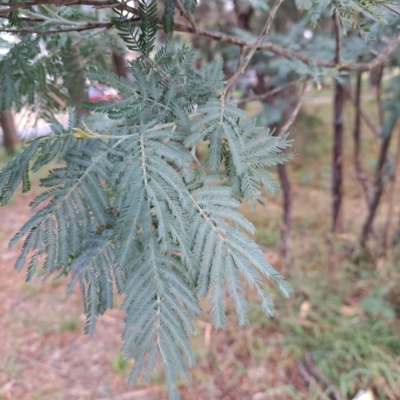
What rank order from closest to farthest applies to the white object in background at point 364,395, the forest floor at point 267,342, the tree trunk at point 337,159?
1. the white object in background at point 364,395
2. the forest floor at point 267,342
3. the tree trunk at point 337,159

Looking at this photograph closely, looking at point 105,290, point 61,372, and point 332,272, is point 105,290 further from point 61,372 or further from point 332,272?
Answer: point 332,272

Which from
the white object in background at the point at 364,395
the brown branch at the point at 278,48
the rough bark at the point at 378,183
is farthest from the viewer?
the rough bark at the point at 378,183

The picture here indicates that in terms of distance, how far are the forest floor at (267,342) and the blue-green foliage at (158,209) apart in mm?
1268

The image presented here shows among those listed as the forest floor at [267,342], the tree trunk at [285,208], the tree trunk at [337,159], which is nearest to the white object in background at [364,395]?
the forest floor at [267,342]

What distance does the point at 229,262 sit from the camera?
0.74 m

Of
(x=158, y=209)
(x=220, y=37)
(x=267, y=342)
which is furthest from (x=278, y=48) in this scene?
(x=267, y=342)

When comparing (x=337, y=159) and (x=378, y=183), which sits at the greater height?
(x=337, y=159)

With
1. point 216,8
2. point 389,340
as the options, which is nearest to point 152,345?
point 389,340

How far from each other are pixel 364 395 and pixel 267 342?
0.67 metres

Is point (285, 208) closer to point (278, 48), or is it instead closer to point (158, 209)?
point (278, 48)

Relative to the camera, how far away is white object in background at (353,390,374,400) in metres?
1.87

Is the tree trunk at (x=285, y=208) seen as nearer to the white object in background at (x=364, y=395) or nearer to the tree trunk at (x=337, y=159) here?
Result: the tree trunk at (x=337, y=159)

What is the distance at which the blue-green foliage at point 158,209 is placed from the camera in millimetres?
699

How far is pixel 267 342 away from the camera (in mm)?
2416
